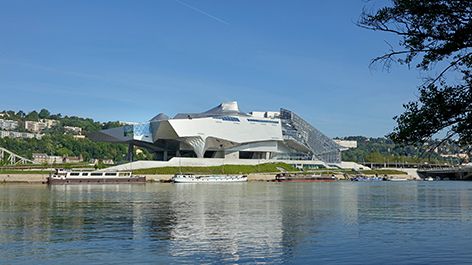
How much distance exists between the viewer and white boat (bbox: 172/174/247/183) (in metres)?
86.2

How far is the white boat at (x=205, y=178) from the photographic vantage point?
86.2 meters

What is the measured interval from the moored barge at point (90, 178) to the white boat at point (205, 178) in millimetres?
5795

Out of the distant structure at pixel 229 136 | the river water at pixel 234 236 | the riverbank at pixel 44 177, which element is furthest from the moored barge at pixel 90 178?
the river water at pixel 234 236

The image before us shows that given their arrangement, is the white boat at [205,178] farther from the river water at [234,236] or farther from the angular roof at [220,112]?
the river water at [234,236]

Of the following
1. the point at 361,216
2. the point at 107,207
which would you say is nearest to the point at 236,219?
the point at 361,216

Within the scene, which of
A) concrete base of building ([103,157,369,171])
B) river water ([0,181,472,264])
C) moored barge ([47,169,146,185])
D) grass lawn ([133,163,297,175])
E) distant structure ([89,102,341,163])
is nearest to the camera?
river water ([0,181,472,264])

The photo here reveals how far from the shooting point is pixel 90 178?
273 feet

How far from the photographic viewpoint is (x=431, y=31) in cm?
969

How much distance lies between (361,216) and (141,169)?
228 ft

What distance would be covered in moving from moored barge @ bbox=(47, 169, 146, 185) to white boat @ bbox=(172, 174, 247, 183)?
5795 millimetres

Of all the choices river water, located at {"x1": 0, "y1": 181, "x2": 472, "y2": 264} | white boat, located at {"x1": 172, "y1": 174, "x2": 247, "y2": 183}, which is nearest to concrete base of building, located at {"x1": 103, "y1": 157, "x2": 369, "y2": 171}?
white boat, located at {"x1": 172, "y1": 174, "x2": 247, "y2": 183}

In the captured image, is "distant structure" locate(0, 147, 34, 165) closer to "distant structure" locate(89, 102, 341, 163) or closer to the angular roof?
"distant structure" locate(89, 102, 341, 163)

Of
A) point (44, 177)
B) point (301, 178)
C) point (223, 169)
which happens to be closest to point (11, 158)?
point (44, 177)

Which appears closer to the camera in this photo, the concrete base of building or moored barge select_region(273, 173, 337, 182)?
the concrete base of building
